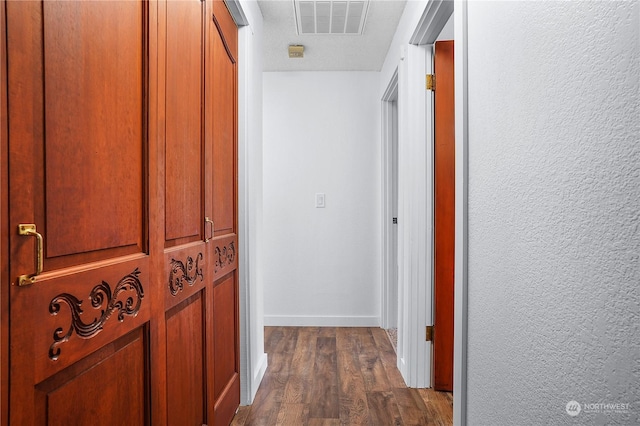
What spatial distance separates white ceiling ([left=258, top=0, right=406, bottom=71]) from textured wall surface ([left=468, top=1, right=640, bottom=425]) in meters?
1.49

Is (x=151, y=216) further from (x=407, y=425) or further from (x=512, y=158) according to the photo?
(x=407, y=425)

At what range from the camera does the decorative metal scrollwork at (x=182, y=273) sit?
49.7 inches

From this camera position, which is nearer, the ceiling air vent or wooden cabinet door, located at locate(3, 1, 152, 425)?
wooden cabinet door, located at locate(3, 1, 152, 425)

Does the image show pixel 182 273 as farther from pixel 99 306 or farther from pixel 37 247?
pixel 37 247

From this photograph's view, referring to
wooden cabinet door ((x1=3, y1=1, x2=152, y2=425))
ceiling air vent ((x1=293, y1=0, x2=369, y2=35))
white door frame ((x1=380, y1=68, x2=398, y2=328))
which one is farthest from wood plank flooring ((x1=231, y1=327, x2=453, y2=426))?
ceiling air vent ((x1=293, y1=0, x2=369, y2=35))

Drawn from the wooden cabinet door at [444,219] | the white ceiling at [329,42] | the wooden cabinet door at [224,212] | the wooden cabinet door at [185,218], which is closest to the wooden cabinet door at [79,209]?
the wooden cabinet door at [185,218]

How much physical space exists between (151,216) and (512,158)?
963 millimetres

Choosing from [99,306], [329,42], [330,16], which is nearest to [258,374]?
[99,306]

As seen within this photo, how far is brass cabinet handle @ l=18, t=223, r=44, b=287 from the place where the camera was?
639 mm

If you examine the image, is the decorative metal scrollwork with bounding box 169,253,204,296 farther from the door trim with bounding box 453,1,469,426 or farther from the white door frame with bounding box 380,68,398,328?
the white door frame with bounding box 380,68,398,328

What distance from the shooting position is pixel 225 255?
1920 millimetres

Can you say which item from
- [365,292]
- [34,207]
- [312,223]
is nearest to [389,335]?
[365,292]

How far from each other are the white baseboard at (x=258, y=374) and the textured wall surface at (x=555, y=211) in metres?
1.27

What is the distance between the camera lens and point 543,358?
93 centimetres
